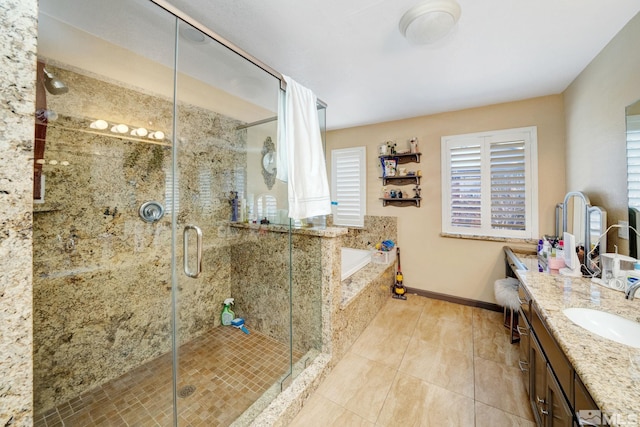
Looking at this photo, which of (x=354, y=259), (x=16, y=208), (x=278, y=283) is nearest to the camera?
(x=16, y=208)

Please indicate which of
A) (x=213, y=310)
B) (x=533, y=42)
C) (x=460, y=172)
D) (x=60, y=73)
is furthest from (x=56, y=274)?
(x=460, y=172)

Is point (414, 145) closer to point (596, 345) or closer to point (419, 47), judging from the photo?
point (419, 47)

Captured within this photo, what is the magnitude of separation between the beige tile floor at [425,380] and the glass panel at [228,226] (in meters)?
0.47

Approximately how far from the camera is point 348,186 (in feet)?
12.2

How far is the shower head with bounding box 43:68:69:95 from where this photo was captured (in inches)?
55.1

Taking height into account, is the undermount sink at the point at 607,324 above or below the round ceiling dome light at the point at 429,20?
below

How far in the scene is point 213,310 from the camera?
220cm

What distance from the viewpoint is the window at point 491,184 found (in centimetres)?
263

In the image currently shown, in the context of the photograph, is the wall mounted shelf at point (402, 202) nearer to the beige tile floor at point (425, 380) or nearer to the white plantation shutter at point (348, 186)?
the white plantation shutter at point (348, 186)

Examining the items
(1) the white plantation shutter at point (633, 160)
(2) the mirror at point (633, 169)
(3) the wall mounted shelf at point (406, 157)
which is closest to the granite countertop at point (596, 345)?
(2) the mirror at point (633, 169)

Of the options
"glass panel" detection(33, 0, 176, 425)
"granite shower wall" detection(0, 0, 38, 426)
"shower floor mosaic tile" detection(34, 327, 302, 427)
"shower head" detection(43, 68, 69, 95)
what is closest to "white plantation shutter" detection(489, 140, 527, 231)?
"shower floor mosaic tile" detection(34, 327, 302, 427)

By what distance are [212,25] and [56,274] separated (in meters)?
1.90

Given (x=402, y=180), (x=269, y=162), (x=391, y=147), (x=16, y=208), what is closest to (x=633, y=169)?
(x=402, y=180)

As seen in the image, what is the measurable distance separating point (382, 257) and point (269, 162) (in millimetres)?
1955
